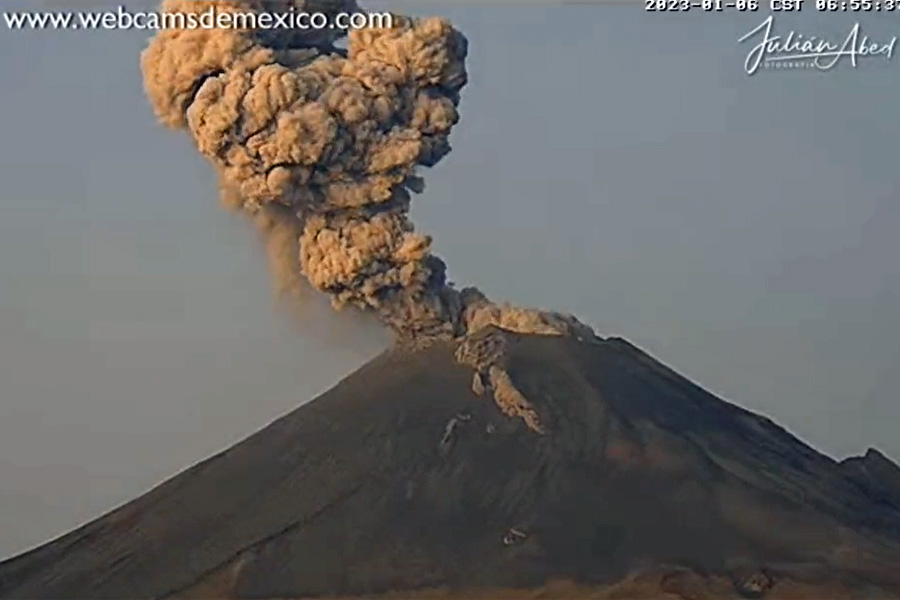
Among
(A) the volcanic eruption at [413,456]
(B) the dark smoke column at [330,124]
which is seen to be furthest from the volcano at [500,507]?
(B) the dark smoke column at [330,124]

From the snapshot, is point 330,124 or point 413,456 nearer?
point 330,124

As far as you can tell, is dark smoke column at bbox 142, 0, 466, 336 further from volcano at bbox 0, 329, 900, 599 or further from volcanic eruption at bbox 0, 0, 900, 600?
volcano at bbox 0, 329, 900, 599

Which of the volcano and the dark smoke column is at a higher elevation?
the dark smoke column

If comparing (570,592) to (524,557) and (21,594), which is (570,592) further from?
(21,594)

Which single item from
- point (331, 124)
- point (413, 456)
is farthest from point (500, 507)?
point (331, 124)

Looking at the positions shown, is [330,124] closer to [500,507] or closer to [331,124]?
[331,124]

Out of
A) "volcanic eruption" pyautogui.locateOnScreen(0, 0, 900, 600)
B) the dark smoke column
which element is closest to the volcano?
"volcanic eruption" pyautogui.locateOnScreen(0, 0, 900, 600)

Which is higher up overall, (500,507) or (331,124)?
(331,124)
